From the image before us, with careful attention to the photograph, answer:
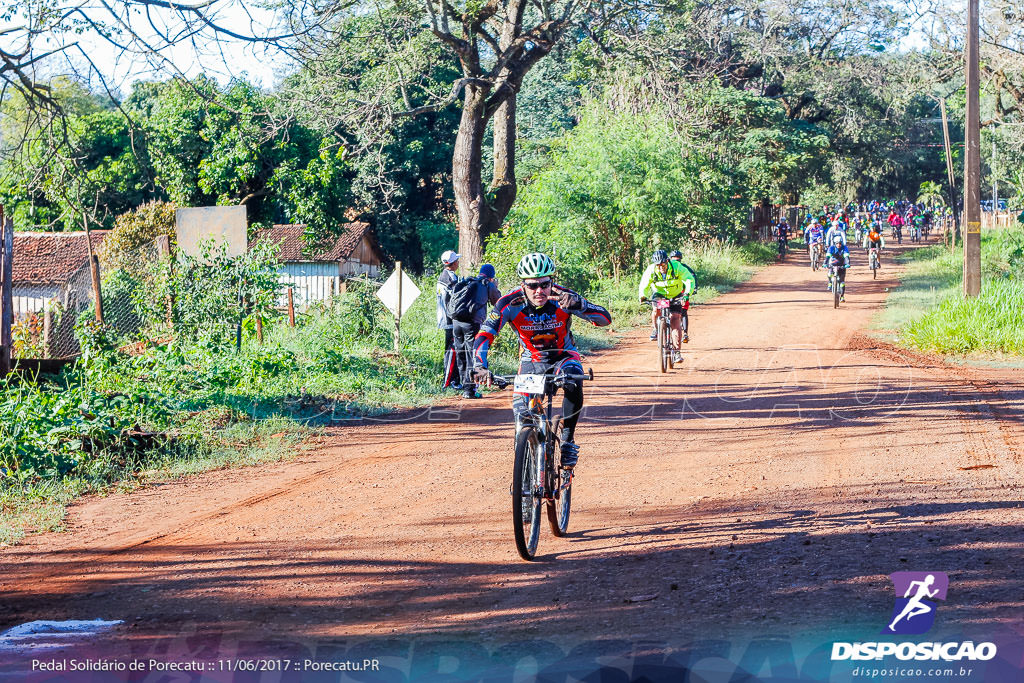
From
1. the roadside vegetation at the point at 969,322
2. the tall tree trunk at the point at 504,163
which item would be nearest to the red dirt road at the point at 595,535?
the roadside vegetation at the point at 969,322

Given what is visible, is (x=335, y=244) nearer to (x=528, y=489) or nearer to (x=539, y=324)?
(x=539, y=324)

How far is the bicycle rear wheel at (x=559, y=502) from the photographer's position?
706 cm

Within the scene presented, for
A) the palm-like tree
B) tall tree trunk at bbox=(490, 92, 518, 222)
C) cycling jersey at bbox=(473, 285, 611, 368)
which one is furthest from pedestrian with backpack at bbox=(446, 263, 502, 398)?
the palm-like tree

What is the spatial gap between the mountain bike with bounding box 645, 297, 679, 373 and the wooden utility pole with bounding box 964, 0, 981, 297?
7.87 m

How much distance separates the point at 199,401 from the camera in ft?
38.6

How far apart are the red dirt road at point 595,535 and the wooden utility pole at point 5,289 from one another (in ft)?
9.66

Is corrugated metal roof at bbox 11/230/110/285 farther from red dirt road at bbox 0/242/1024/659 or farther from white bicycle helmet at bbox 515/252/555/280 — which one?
white bicycle helmet at bbox 515/252/555/280

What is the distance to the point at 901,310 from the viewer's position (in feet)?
75.8

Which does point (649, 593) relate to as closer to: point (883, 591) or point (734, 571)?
point (734, 571)

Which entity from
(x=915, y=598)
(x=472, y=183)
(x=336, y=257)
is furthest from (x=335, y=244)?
(x=915, y=598)

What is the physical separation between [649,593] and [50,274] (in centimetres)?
3276

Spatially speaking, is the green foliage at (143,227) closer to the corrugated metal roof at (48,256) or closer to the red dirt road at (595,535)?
the corrugated metal roof at (48,256)

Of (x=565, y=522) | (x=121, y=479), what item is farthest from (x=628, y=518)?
(x=121, y=479)

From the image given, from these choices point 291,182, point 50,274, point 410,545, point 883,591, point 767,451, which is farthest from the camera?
point 50,274
